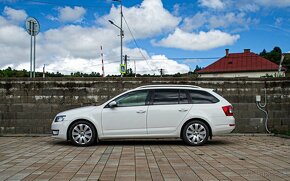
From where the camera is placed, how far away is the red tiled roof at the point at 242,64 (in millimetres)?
61375

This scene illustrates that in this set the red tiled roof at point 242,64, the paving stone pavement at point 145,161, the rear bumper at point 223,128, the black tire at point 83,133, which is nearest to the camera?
the paving stone pavement at point 145,161

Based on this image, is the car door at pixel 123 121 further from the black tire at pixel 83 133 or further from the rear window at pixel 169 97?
the rear window at pixel 169 97

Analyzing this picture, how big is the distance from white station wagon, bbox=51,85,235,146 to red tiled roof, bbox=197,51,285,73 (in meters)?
56.1

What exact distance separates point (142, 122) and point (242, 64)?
191 feet

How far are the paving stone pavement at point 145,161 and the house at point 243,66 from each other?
176 feet

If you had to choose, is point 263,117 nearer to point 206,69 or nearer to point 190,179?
point 190,179

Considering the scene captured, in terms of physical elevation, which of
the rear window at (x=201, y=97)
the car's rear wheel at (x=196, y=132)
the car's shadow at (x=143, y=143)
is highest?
the rear window at (x=201, y=97)

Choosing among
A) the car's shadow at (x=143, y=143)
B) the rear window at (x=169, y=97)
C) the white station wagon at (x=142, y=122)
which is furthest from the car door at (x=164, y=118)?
the car's shadow at (x=143, y=143)

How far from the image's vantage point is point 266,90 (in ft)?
36.1

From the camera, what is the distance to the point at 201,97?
8586 millimetres

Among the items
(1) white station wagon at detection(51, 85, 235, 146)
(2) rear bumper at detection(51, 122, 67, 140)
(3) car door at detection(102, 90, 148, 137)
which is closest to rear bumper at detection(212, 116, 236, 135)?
(1) white station wagon at detection(51, 85, 235, 146)

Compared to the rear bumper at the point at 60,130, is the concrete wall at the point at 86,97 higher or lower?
higher

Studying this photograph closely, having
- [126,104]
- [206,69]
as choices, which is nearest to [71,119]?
[126,104]

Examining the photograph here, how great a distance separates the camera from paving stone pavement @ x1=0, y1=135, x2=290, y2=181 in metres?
5.15
